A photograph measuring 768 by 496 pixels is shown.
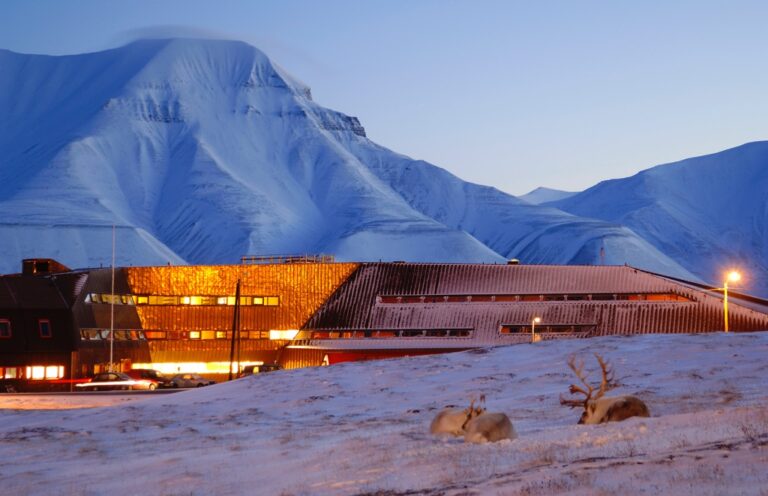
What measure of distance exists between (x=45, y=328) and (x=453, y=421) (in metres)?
70.0

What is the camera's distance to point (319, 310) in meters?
112

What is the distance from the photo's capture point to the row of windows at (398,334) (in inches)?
4215

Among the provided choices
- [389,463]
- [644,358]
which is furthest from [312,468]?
[644,358]

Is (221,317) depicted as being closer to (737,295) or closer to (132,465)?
(737,295)

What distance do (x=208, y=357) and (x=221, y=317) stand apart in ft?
14.5

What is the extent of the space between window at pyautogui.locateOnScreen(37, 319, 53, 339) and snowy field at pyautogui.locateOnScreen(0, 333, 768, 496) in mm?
38333

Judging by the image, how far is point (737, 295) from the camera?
110m

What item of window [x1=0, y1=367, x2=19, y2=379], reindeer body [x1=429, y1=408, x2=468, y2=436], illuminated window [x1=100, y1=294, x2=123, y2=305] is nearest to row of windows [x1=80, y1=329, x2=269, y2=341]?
illuminated window [x1=100, y1=294, x2=123, y2=305]

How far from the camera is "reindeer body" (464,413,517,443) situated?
33.6m

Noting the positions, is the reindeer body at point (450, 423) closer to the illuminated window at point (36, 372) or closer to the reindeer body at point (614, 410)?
the reindeer body at point (614, 410)

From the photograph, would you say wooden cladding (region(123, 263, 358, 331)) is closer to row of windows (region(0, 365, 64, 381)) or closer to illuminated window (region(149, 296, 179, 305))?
illuminated window (region(149, 296, 179, 305))

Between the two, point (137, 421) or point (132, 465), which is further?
point (137, 421)

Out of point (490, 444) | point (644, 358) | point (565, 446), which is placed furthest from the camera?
point (644, 358)

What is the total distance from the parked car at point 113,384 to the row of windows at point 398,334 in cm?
2543
